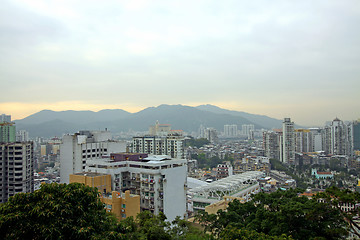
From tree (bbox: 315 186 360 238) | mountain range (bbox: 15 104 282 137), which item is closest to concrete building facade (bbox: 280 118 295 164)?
tree (bbox: 315 186 360 238)

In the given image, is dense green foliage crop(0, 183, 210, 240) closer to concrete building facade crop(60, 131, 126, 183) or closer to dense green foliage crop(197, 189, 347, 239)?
dense green foliage crop(197, 189, 347, 239)

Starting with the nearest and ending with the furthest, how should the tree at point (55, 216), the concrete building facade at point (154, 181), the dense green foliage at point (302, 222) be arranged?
the tree at point (55, 216) < the dense green foliage at point (302, 222) < the concrete building facade at point (154, 181)

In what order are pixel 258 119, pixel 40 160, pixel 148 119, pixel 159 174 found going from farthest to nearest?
1. pixel 258 119
2. pixel 148 119
3. pixel 40 160
4. pixel 159 174

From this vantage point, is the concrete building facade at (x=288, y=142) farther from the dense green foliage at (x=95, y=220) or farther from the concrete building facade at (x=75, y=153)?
the dense green foliage at (x=95, y=220)

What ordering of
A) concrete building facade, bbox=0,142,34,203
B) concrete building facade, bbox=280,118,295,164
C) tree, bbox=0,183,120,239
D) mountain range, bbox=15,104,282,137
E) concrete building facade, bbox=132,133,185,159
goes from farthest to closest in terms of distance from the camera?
mountain range, bbox=15,104,282,137 → concrete building facade, bbox=280,118,295,164 → concrete building facade, bbox=132,133,185,159 → concrete building facade, bbox=0,142,34,203 → tree, bbox=0,183,120,239

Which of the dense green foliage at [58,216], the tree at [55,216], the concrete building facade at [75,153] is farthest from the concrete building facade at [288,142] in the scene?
the tree at [55,216]

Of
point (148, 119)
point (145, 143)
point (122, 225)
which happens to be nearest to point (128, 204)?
point (122, 225)

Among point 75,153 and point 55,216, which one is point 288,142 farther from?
point 55,216

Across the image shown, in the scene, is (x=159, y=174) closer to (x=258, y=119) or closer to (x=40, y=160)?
(x=40, y=160)
